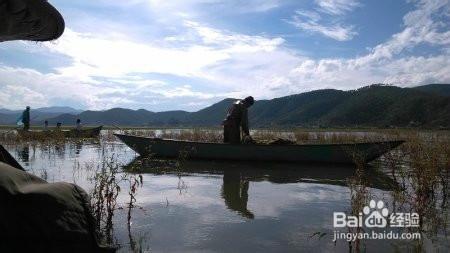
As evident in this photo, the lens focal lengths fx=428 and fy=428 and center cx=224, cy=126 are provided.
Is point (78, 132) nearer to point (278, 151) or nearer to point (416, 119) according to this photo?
point (278, 151)

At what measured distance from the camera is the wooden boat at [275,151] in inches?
498

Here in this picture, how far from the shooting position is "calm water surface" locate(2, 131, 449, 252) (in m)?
5.09

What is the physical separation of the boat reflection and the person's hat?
5.00 metres

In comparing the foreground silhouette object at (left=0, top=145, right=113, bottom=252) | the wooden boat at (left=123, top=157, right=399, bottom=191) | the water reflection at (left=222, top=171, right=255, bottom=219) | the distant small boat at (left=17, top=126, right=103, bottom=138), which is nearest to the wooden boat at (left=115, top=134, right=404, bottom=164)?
the wooden boat at (left=123, top=157, right=399, bottom=191)

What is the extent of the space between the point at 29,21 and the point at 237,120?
11.9 metres

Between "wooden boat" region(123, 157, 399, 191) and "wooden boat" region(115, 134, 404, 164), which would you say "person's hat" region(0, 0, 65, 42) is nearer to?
"wooden boat" region(123, 157, 399, 191)

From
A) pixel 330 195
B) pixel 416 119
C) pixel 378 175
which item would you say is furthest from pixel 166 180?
pixel 416 119

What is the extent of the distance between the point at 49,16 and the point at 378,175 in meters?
10.1

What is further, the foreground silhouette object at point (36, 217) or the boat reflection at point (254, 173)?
the boat reflection at point (254, 173)

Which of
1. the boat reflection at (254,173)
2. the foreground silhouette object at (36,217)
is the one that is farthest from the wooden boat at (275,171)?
the foreground silhouette object at (36,217)

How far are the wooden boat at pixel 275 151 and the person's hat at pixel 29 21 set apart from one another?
980cm

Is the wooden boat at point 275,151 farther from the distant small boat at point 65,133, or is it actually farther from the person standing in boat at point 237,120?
the distant small boat at point 65,133

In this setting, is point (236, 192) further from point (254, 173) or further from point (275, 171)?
point (275, 171)

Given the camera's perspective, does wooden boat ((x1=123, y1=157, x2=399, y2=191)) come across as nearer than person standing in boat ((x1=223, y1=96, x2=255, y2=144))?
Yes
